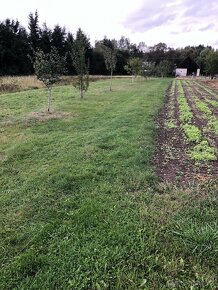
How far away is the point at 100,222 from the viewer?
3715mm

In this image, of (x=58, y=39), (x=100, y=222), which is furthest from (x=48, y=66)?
(x=58, y=39)

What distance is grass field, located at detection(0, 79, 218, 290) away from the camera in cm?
281

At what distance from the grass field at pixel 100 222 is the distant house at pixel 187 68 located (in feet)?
219

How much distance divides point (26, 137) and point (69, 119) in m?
2.81

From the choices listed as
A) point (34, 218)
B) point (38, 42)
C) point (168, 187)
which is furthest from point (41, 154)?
point (38, 42)

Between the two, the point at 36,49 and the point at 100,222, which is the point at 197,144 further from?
the point at 36,49

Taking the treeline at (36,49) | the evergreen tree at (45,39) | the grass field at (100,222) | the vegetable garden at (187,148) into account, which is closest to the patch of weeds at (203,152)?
the vegetable garden at (187,148)

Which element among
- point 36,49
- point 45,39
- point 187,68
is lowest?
point 187,68

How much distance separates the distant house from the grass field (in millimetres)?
66712

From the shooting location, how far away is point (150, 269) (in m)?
2.87

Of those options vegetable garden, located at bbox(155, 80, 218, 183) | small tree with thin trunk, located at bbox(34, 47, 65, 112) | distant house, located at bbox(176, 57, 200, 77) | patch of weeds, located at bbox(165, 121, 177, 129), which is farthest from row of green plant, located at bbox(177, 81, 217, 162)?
distant house, located at bbox(176, 57, 200, 77)

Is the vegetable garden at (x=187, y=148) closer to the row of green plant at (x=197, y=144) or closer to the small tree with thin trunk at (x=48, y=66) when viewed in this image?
the row of green plant at (x=197, y=144)

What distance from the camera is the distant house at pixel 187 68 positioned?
6825cm

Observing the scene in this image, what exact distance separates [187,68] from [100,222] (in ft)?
236
